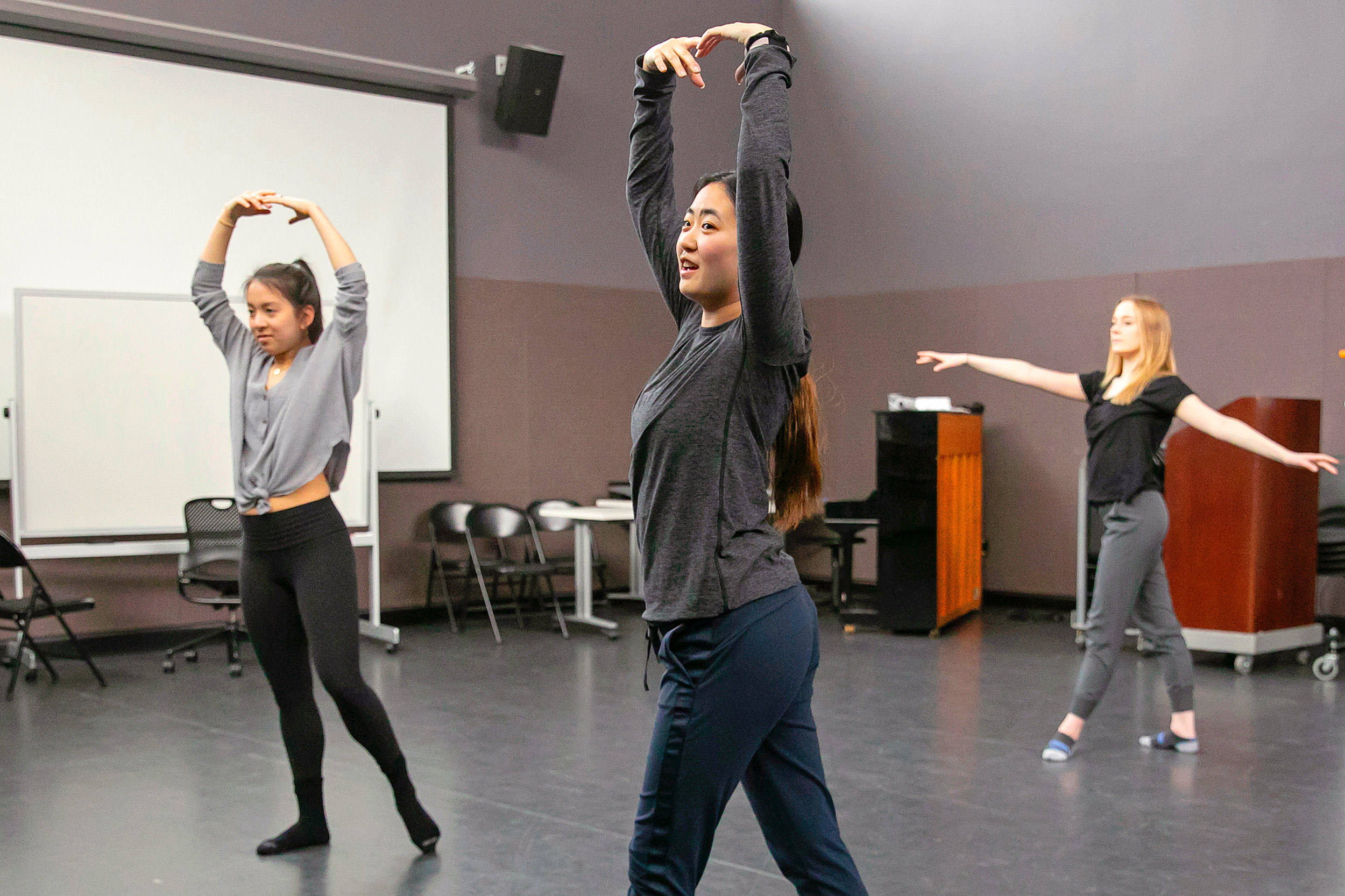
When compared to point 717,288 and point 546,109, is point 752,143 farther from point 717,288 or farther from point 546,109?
point 546,109

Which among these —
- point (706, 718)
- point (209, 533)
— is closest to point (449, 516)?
point (209, 533)

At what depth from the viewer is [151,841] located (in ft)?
10.2

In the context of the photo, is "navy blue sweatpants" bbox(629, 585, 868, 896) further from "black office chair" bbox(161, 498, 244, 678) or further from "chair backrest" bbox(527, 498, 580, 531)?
"chair backrest" bbox(527, 498, 580, 531)

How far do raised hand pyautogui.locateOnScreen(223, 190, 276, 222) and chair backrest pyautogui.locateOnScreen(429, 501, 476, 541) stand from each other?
4.43 metres

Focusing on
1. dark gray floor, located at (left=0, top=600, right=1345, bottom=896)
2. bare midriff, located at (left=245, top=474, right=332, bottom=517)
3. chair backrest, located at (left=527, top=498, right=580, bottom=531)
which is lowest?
dark gray floor, located at (left=0, top=600, right=1345, bottom=896)

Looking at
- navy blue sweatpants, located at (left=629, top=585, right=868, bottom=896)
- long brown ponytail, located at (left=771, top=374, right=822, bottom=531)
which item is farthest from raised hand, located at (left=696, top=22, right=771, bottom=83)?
navy blue sweatpants, located at (left=629, top=585, right=868, bottom=896)

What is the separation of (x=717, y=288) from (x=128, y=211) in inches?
222

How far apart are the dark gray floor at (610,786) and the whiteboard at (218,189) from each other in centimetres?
202

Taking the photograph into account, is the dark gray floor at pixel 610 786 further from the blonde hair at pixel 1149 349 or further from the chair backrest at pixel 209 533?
the blonde hair at pixel 1149 349

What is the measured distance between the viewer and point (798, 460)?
1648 millimetres

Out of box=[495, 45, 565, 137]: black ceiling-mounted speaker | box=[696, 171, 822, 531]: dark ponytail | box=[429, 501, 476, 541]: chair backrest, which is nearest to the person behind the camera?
box=[696, 171, 822, 531]: dark ponytail

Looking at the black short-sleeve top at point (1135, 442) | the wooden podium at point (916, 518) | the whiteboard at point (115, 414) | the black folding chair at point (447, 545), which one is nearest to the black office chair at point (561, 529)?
the black folding chair at point (447, 545)

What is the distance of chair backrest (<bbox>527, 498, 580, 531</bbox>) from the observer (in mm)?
7203

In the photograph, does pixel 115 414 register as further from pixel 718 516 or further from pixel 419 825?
pixel 718 516
